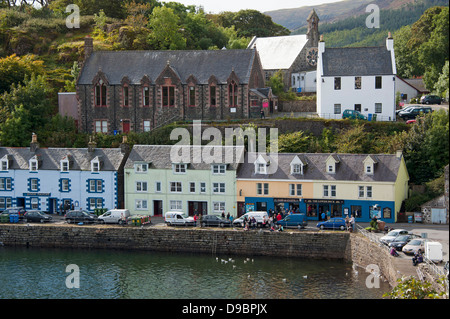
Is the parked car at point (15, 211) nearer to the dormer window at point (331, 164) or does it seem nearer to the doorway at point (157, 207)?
the doorway at point (157, 207)

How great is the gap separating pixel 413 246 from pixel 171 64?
39.1 metres

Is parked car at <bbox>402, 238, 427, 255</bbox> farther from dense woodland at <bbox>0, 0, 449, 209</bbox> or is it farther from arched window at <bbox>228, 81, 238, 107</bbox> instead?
arched window at <bbox>228, 81, 238, 107</bbox>

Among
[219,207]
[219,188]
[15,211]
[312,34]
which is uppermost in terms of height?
[312,34]

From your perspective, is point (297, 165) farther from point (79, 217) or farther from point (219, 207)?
point (79, 217)

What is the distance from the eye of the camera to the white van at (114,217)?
54.2 m

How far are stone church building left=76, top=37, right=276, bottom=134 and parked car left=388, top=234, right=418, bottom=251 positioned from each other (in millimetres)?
28356

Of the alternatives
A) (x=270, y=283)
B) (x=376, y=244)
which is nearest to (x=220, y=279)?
(x=270, y=283)

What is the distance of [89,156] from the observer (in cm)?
5928

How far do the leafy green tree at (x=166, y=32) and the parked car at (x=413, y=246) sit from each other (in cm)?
4938

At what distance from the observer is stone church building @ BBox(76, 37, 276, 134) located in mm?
69688

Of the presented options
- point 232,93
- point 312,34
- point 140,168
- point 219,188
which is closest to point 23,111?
point 140,168

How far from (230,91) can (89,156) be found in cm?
1796

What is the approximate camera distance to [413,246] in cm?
4150
